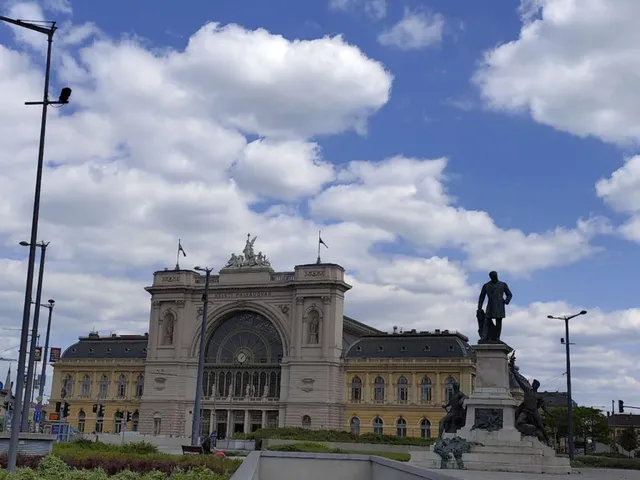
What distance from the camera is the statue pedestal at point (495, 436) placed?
101 ft

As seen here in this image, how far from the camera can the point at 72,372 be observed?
116812 mm

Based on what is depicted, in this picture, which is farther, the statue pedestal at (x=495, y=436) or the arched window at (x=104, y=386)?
the arched window at (x=104, y=386)

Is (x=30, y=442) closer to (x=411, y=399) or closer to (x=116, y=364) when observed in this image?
(x=411, y=399)

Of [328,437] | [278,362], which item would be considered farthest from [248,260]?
[328,437]

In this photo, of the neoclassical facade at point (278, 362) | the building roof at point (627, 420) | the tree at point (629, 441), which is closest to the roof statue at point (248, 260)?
the neoclassical facade at point (278, 362)

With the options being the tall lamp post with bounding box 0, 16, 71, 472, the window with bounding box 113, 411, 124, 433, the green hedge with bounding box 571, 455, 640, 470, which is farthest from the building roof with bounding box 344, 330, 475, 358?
the tall lamp post with bounding box 0, 16, 71, 472

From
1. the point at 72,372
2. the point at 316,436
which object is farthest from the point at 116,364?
the point at 316,436

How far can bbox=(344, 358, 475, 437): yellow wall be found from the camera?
9425 centimetres

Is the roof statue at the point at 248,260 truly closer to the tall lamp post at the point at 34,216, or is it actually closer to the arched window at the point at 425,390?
the arched window at the point at 425,390

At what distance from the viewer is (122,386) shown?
4449 inches

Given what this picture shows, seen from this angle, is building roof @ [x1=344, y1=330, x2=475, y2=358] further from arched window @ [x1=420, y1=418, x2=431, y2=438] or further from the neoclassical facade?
arched window @ [x1=420, y1=418, x2=431, y2=438]

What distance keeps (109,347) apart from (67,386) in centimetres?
814

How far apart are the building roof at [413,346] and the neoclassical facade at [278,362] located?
14 centimetres

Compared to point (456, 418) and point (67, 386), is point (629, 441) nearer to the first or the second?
point (67, 386)
